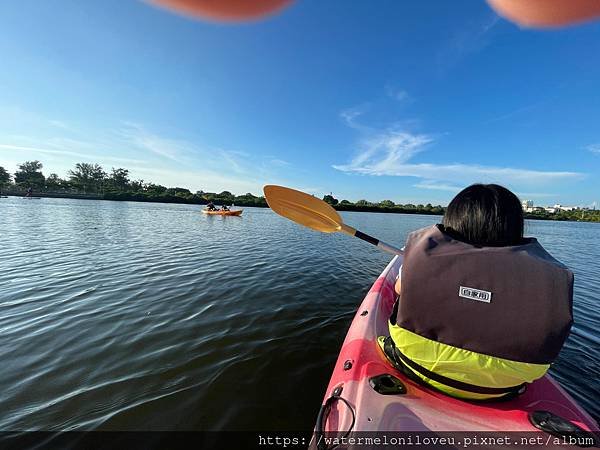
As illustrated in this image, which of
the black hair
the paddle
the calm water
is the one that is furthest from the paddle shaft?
the calm water

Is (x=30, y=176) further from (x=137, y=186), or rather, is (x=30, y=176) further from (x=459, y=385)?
(x=459, y=385)

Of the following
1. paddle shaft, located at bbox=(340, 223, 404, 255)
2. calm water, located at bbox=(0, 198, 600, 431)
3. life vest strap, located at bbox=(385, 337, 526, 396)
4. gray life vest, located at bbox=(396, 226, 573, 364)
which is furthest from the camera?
paddle shaft, located at bbox=(340, 223, 404, 255)

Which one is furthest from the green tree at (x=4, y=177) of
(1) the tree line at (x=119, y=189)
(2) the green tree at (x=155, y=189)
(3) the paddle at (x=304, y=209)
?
(3) the paddle at (x=304, y=209)

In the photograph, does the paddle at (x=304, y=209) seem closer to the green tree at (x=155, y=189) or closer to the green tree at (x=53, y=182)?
the green tree at (x=155, y=189)

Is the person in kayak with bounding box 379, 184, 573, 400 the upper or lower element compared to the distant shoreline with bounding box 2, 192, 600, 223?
lower

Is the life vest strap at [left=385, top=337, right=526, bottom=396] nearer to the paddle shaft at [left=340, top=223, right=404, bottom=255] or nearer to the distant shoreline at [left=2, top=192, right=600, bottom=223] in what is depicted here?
the paddle shaft at [left=340, top=223, right=404, bottom=255]

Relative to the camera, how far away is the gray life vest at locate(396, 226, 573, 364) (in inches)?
57.7

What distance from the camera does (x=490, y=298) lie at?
1540 millimetres

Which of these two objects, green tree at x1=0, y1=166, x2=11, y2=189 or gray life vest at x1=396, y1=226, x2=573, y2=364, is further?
green tree at x1=0, y1=166, x2=11, y2=189

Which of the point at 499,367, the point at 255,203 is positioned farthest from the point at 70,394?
the point at 255,203

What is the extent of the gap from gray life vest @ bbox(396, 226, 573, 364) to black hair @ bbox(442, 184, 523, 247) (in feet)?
0.34

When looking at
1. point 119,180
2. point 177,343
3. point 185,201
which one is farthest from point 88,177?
point 177,343

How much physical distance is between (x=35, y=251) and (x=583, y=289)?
57.9ft

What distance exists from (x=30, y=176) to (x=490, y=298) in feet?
362
